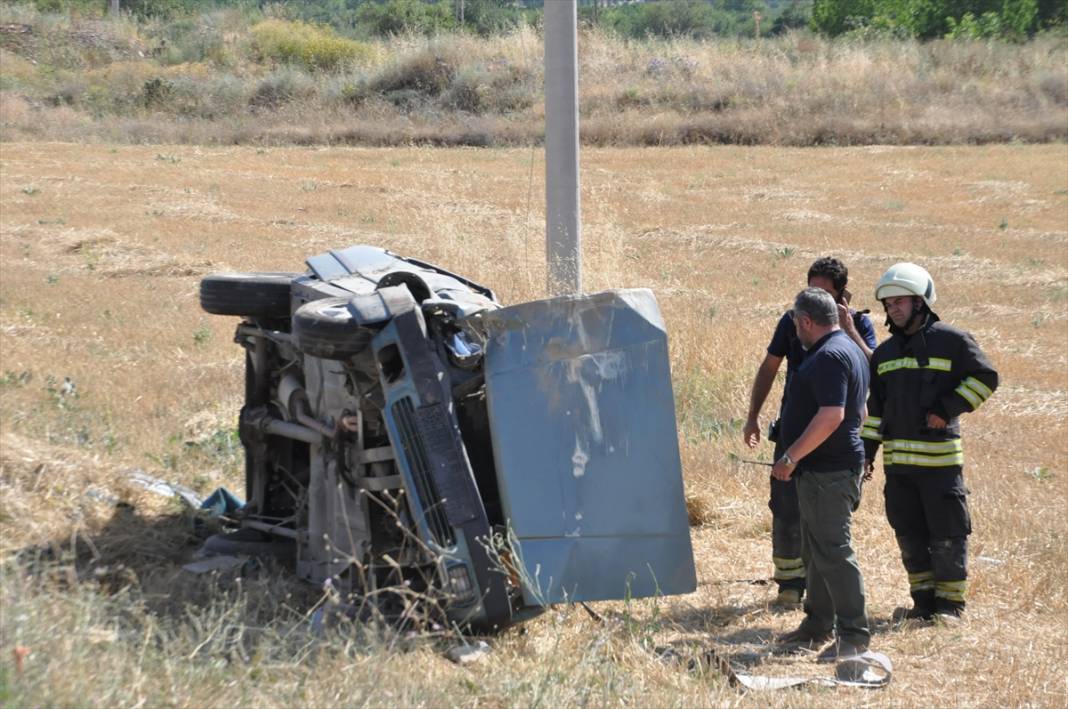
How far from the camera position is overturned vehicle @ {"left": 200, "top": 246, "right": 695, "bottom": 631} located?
4582mm

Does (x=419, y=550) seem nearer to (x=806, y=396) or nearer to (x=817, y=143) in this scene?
(x=806, y=396)

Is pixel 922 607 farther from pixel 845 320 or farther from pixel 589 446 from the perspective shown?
pixel 589 446

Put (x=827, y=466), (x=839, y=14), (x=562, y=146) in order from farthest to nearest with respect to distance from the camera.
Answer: (x=839, y=14) < (x=562, y=146) < (x=827, y=466)

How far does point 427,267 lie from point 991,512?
390cm

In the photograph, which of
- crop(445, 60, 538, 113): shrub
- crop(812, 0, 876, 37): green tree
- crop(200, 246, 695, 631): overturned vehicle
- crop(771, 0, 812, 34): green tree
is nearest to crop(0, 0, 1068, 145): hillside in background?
crop(445, 60, 538, 113): shrub

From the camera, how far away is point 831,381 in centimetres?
511

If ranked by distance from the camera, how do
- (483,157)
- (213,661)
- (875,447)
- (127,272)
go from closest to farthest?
(213,661) → (875,447) → (127,272) → (483,157)

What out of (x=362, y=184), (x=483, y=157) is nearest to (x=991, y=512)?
(x=362, y=184)

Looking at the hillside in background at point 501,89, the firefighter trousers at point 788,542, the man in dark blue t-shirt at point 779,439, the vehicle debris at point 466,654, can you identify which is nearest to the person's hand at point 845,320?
the man in dark blue t-shirt at point 779,439

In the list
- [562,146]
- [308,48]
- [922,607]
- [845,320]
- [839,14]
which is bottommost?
[922,607]

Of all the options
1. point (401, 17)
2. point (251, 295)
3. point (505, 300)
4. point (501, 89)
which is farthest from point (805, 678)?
point (401, 17)

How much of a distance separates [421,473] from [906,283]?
258cm

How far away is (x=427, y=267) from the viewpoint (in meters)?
5.70

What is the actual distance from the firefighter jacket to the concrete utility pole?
2.95 m
